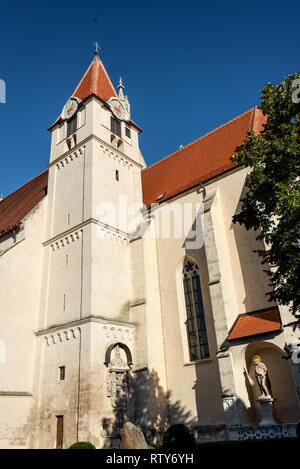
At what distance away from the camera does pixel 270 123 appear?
31.7 feet

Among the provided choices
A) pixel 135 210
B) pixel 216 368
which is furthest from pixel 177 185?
pixel 216 368

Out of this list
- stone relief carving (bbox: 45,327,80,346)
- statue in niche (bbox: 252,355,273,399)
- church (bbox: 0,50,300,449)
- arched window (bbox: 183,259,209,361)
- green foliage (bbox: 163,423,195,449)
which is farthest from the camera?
arched window (bbox: 183,259,209,361)

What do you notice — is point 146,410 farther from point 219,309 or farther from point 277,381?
point 277,381

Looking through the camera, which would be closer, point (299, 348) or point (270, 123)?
point (270, 123)

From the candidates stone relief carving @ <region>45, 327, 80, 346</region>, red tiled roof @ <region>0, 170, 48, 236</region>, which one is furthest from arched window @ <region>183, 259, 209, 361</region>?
red tiled roof @ <region>0, 170, 48, 236</region>

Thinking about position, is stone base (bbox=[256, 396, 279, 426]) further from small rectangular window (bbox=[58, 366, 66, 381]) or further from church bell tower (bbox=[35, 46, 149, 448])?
small rectangular window (bbox=[58, 366, 66, 381])

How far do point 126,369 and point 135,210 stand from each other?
7.74 m

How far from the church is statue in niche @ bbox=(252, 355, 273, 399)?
0.21 ft

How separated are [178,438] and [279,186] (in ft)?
19.6

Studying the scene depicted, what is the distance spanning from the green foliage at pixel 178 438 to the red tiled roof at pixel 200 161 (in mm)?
10677

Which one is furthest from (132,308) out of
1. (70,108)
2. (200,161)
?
(70,108)

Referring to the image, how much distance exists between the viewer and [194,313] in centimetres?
1563

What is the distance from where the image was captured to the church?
1270cm

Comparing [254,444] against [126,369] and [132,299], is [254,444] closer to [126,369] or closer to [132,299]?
[126,369]
